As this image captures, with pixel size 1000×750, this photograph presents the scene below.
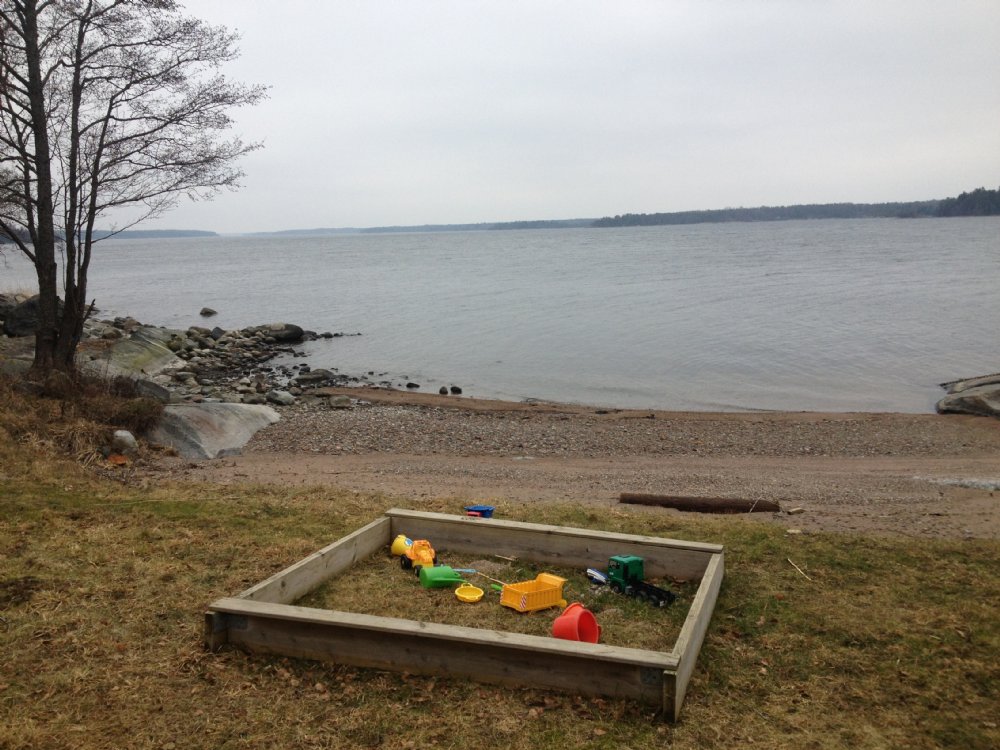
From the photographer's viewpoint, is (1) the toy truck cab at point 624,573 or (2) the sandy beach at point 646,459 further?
(2) the sandy beach at point 646,459

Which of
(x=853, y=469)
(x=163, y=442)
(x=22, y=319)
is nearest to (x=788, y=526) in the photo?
(x=853, y=469)

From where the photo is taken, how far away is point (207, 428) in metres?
12.9

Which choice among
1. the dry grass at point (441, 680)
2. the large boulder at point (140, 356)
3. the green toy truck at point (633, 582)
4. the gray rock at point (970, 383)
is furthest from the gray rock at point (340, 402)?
the gray rock at point (970, 383)

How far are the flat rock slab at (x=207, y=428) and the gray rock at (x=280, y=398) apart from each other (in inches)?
154

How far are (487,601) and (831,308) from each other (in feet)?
122

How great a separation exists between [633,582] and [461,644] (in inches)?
73.1

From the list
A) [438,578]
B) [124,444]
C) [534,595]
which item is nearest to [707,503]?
[534,595]

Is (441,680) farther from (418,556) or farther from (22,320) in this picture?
(22,320)

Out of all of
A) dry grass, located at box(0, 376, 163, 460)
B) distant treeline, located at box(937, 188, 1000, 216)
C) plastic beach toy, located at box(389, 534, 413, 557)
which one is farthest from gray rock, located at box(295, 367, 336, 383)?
distant treeline, located at box(937, 188, 1000, 216)

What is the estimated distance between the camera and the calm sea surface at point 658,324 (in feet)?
75.0

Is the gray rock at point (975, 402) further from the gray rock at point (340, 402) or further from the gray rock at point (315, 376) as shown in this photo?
the gray rock at point (315, 376)

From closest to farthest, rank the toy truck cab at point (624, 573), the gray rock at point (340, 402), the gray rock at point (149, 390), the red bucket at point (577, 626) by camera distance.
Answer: the red bucket at point (577, 626) < the toy truck cab at point (624, 573) < the gray rock at point (149, 390) < the gray rock at point (340, 402)

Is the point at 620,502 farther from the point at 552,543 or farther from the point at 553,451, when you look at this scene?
the point at 553,451

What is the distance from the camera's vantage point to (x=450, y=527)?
21.9 feet
